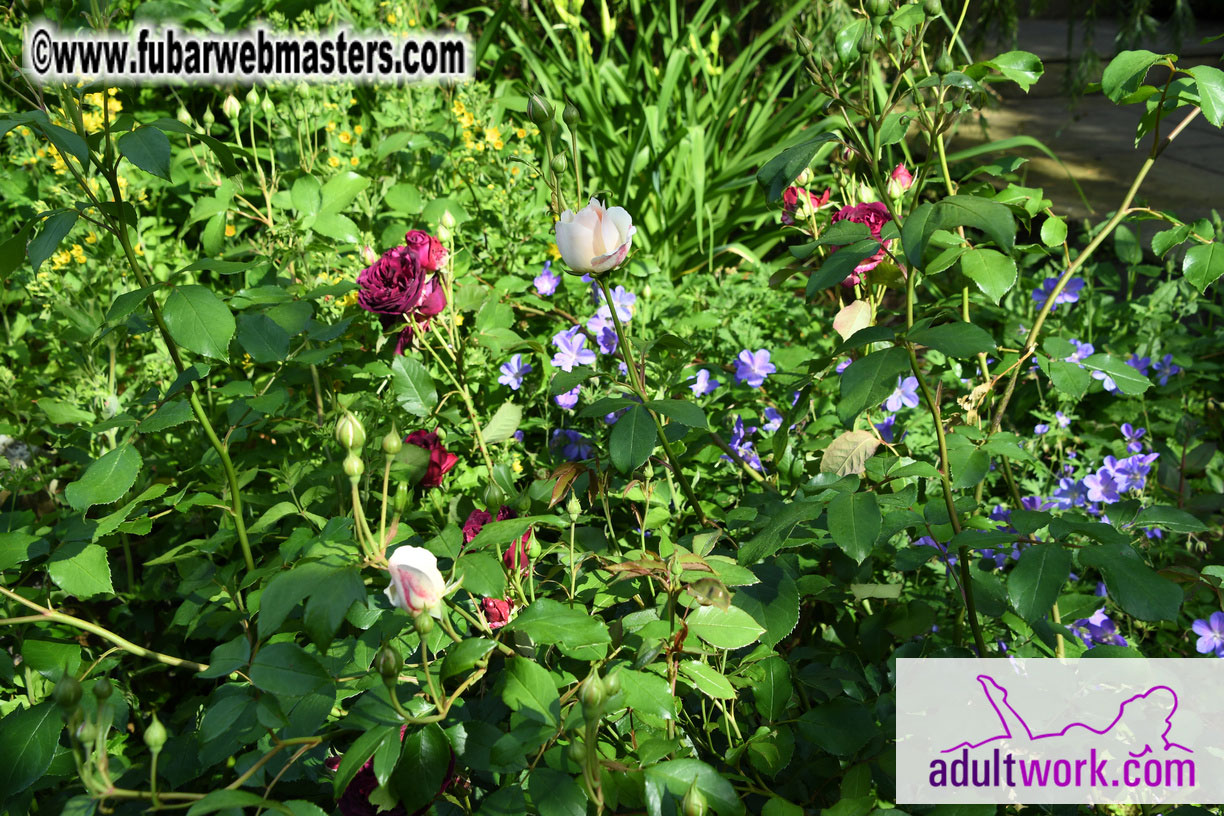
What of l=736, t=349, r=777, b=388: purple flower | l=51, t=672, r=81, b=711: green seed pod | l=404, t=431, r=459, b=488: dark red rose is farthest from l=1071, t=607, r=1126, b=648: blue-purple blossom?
l=51, t=672, r=81, b=711: green seed pod

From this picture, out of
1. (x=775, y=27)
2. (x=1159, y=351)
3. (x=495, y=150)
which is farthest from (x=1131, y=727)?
(x=775, y=27)

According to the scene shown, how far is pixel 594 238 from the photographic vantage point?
928 millimetres

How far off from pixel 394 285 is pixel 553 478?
1.33 feet

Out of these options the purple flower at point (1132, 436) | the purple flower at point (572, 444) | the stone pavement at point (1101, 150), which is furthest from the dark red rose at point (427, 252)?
the stone pavement at point (1101, 150)

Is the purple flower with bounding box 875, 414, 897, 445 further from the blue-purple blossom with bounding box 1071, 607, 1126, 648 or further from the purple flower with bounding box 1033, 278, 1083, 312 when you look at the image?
the purple flower with bounding box 1033, 278, 1083, 312

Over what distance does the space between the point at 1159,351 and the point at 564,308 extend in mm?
1422

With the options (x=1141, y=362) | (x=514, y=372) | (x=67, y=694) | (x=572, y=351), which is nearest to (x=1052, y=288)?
(x=1141, y=362)

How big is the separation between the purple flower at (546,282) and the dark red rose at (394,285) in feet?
2.33

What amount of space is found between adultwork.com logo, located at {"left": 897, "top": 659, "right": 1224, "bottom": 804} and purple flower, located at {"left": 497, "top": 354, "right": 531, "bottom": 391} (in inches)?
36.2

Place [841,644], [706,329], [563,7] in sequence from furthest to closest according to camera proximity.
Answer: [563,7] → [706,329] → [841,644]

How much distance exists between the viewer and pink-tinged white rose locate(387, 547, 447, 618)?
710 millimetres

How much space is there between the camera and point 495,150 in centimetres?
233

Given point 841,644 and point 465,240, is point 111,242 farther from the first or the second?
point 841,644

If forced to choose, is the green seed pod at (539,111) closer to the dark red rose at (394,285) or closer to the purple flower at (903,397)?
the dark red rose at (394,285)
